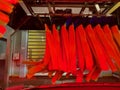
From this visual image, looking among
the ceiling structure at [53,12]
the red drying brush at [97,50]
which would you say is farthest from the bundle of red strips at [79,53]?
the ceiling structure at [53,12]

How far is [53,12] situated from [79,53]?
304 millimetres


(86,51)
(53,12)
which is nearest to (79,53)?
(86,51)

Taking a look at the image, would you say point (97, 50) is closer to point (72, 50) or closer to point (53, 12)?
point (72, 50)

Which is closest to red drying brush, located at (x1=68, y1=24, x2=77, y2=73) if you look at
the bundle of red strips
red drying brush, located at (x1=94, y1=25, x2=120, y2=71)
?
the bundle of red strips

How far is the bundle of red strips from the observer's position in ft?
2.60

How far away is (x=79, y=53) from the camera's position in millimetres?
819

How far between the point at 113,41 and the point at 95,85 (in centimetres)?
20

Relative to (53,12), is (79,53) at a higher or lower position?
lower

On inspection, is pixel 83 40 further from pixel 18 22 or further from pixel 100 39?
pixel 18 22

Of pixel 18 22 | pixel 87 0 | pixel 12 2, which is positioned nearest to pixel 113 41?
pixel 87 0

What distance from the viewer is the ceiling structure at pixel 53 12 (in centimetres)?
99

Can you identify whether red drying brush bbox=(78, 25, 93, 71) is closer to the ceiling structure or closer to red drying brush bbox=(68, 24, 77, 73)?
red drying brush bbox=(68, 24, 77, 73)

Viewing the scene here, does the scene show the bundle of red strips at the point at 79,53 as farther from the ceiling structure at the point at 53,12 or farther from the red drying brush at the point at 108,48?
the ceiling structure at the point at 53,12

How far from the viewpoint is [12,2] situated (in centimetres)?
81
